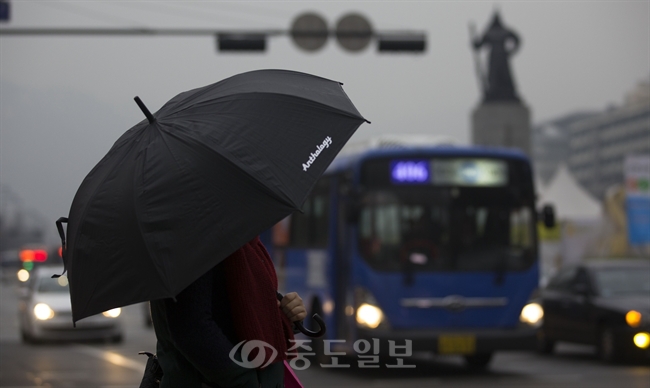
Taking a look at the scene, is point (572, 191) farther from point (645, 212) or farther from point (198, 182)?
point (198, 182)

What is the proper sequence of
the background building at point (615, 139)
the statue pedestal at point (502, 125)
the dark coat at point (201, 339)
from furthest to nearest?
1. the background building at point (615, 139)
2. the statue pedestal at point (502, 125)
3. the dark coat at point (201, 339)

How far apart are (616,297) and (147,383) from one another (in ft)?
41.8

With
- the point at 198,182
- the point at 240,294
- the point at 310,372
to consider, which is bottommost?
the point at 310,372

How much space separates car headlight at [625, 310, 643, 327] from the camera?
1459cm

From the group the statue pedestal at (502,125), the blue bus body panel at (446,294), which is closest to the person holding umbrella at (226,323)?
the blue bus body panel at (446,294)

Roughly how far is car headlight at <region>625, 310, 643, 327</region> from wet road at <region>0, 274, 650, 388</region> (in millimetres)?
576

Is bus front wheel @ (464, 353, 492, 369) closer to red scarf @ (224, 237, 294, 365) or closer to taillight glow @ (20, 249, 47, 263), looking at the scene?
red scarf @ (224, 237, 294, 365)

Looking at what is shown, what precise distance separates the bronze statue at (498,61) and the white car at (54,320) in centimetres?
3239

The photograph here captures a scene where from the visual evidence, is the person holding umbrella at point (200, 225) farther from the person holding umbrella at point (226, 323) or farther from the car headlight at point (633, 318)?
the car headlight at point (633, 318)

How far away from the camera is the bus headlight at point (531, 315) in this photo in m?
13.6

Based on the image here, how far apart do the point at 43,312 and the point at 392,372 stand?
8281 mm

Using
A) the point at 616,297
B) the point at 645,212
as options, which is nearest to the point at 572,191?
the point at 645,212

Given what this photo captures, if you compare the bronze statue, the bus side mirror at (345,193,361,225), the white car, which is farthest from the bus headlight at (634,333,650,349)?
the bronze statue

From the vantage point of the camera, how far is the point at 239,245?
3242mm
